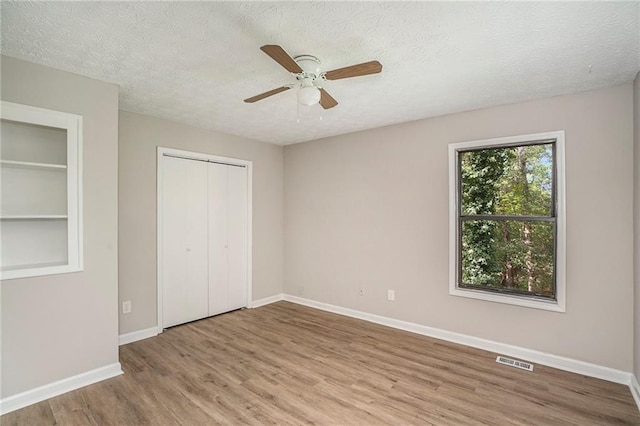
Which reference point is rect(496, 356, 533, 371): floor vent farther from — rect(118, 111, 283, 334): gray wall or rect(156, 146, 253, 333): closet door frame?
rect(118, 111, 283, 334): gray wall

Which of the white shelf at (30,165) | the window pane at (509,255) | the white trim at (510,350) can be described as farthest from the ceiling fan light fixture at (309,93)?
the white trim at (510,350)

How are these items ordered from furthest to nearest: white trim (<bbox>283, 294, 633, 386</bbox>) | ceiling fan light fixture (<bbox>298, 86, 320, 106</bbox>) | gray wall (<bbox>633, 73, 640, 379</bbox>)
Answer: white trim (<bbox>283, 294, 633, 386</bbox>), gray wall (<bbox>633, 73, 640, 379</bbox>), ceiling fan light fixture (<bbox>298, 86, 320, 106</bbox>)

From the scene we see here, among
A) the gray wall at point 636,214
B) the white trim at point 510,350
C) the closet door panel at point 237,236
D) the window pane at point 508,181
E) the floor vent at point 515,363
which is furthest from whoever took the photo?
the closet door panel at point 237,236

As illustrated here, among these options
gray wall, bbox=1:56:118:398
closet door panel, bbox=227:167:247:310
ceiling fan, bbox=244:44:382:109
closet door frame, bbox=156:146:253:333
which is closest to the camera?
ceiling fan, bbox=244:44:382:109

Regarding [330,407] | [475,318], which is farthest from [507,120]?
[330,407]

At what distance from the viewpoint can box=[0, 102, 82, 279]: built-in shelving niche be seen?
2.42 metres

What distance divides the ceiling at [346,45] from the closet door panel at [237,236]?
5.16 ft

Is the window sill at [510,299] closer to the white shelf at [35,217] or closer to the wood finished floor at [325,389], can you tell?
the wood finished floor at [325,389]

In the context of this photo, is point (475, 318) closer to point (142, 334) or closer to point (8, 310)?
point (142, 334)

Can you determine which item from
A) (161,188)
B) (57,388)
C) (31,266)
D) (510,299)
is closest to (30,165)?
(31,266)

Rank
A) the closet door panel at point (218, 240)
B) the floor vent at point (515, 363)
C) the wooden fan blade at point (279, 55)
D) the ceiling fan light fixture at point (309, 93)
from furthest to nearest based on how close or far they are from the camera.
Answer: the closet door panel at point (218, 240) < the floor vent at point (515, 363) < the ceiling fan light fixture at point (309, 93) < the wooden fan blade at point (279, 55)

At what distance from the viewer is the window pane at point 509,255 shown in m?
3.01

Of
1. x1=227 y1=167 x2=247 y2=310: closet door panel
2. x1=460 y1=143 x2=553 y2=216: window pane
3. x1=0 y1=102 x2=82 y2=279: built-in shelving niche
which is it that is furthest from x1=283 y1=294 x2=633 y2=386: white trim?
x1=0 y1=102 x2=82 y2=279: built-in shelving niche

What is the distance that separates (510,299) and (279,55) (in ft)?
10.1
